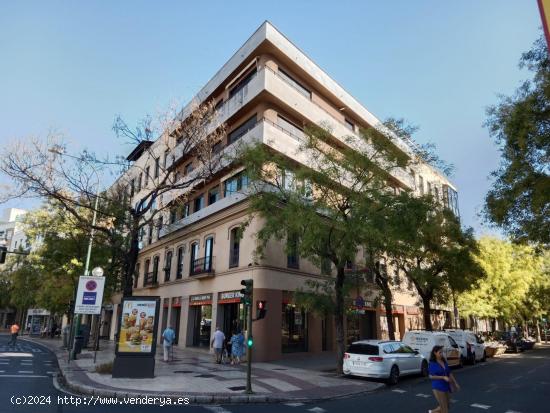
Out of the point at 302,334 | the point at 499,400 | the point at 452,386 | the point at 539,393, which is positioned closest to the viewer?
the point at 452,386

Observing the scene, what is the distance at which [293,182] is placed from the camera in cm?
1752

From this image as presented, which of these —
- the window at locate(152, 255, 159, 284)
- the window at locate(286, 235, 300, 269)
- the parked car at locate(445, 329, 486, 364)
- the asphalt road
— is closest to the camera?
the asphalt road

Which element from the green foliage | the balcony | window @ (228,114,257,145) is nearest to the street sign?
the balcony

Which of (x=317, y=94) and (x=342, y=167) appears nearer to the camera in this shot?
(x=342, y=167)

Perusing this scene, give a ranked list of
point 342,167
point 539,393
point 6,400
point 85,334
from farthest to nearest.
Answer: point 85,334, point 342,167, point 539,393, point 6,400

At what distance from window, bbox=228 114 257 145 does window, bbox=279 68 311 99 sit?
3.43 metres

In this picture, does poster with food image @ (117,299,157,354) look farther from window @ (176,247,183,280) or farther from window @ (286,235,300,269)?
window @ (176,247,183,280)

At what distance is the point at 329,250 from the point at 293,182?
3239 millimetres

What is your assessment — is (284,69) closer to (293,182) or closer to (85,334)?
(293,182)

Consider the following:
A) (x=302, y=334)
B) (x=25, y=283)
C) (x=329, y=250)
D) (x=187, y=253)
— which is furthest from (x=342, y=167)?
(x=25, y=283)

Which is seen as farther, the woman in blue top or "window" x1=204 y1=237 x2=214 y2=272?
"window" x1=204 y1=237 x2=214 y2=272

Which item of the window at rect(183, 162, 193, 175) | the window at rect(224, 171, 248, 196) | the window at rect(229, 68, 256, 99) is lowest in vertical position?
the window at rect(224, 171, 248, 196)

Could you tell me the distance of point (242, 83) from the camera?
2698 centimetres

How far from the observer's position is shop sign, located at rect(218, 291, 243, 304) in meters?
22.3
